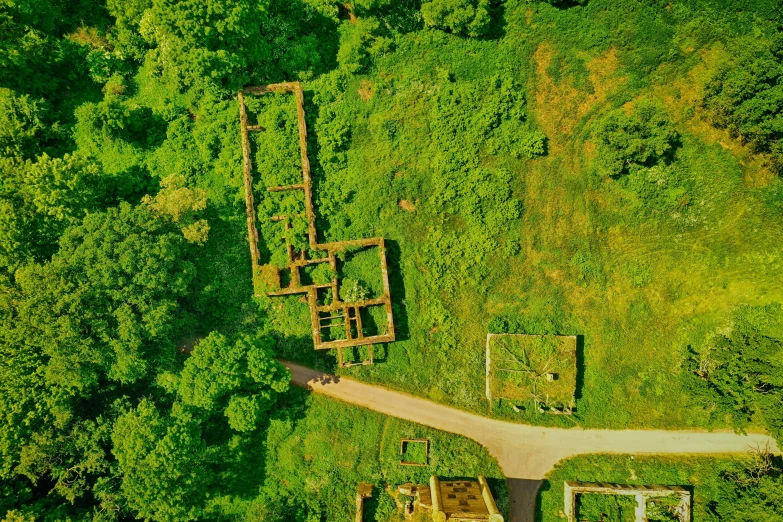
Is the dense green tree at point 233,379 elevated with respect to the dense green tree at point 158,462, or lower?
elevated

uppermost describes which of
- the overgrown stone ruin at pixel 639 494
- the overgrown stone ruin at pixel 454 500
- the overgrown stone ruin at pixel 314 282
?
the overgrown stone ruin at pixel 314 282

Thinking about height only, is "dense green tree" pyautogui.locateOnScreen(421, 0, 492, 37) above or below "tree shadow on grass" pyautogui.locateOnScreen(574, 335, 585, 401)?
above

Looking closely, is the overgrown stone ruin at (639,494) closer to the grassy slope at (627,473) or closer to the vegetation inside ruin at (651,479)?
the vegetation inside ruin at (651,479)

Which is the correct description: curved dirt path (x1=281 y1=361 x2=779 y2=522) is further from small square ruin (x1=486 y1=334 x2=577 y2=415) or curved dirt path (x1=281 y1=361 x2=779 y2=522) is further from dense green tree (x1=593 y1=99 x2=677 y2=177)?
dense green tree (x1=593 y1=99 x2=677 y2=177)

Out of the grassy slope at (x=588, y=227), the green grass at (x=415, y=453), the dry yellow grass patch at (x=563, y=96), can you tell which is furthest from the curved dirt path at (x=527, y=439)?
the dry yellow grass patch at (x=563, y=96)

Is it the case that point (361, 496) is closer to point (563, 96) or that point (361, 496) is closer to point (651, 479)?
point (651, 479)

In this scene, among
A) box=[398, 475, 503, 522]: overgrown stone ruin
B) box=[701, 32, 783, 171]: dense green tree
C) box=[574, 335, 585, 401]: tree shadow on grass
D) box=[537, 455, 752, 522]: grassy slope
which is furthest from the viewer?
box=[574, 335, 585, 401]: tree shadow on grass

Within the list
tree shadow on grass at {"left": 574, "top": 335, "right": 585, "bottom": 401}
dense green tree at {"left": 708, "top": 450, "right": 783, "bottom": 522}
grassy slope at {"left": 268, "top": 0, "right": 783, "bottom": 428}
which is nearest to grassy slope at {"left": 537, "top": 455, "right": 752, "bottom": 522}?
dense green tree at {"left": 708, "top": 450, "right": 783, "bottom": 522}

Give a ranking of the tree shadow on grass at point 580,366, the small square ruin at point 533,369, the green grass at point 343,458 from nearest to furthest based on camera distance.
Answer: the small square ruin at point 533,369 → the green grass at point 343,458 → the tree shadow on grass at point 580,366

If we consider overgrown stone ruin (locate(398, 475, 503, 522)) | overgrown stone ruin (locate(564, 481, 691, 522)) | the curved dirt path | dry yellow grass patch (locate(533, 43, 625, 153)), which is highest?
dry yellow grass patch (locate(533, 43, 625, 153))
